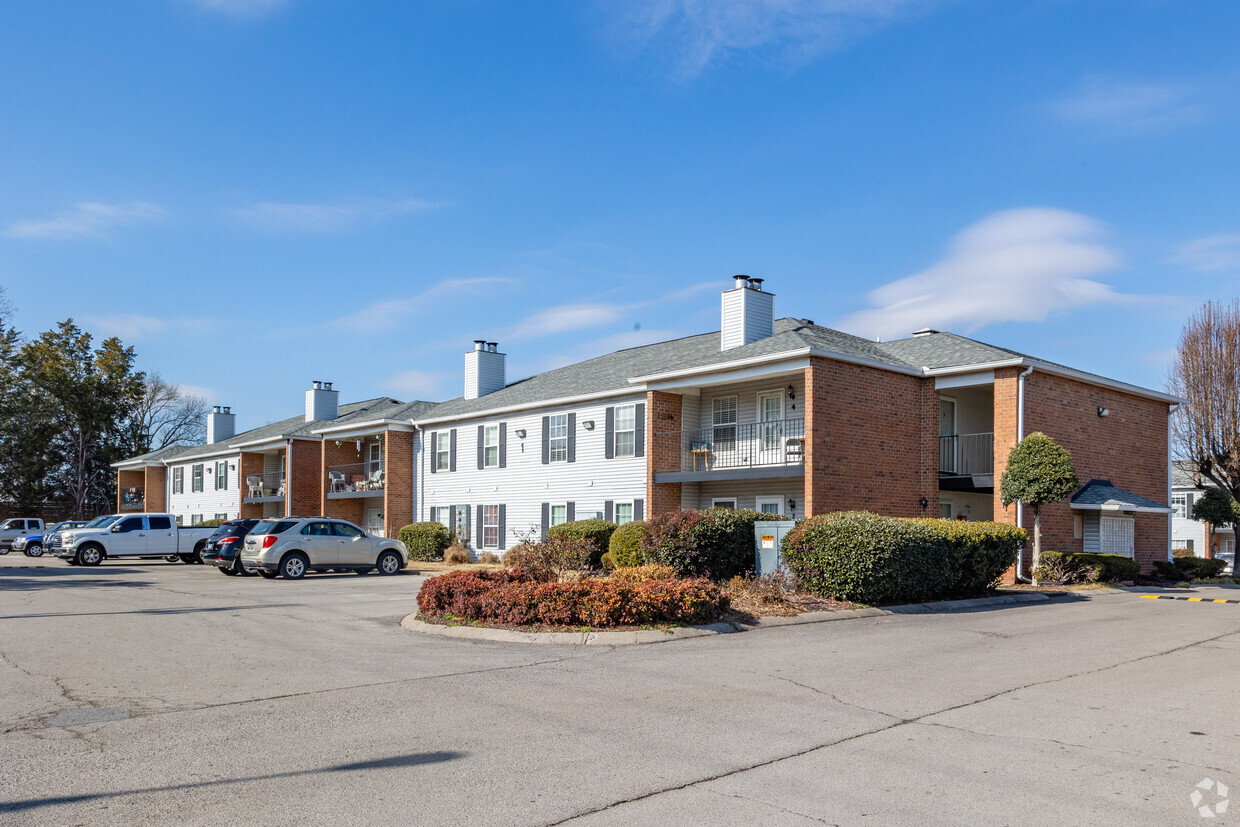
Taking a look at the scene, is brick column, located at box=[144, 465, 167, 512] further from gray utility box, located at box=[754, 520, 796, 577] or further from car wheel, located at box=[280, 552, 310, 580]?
gray utility box, located at box=[754, 520, 796, 577]

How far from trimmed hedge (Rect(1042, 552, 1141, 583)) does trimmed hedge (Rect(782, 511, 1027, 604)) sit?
613cm

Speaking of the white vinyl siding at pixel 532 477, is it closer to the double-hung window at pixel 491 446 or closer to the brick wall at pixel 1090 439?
the double-hung window at pixel 491 446

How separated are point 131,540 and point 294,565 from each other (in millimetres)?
11630

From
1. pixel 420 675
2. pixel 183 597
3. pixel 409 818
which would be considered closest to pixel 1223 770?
pixel 409 818

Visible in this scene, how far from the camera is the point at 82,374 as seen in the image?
6231cm

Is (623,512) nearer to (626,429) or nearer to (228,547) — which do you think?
(626,429)

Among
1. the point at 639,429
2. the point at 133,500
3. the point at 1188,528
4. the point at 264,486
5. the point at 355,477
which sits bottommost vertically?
the point at 1188,528

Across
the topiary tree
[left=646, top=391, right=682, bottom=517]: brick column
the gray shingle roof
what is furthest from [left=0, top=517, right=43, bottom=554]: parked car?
the gray shingle roof

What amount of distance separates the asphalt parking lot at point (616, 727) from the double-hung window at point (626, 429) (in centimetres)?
1451

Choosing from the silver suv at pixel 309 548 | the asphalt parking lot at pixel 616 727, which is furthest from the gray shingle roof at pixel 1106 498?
the silver suv at pixel 309 548

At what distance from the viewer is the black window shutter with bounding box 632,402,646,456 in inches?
1045

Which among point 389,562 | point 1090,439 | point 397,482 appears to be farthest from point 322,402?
point 1090,439

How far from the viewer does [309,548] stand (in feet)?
78.0

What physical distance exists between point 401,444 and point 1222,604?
27802 millimetres
